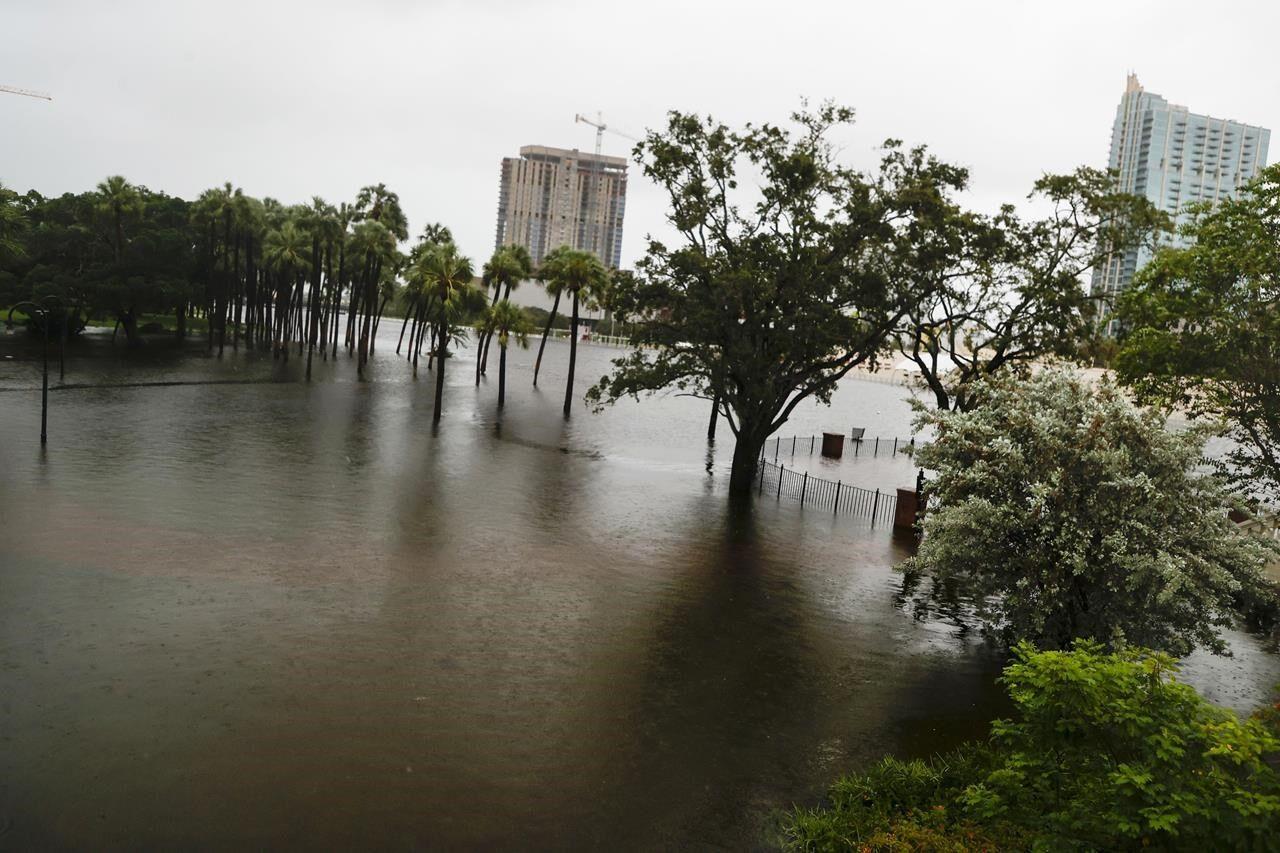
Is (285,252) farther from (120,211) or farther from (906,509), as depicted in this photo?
(906,509)

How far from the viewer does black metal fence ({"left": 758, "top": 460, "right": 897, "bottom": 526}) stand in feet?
99.0

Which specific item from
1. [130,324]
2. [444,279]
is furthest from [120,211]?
[444,279]

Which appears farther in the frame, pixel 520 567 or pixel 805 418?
pixel 805 418

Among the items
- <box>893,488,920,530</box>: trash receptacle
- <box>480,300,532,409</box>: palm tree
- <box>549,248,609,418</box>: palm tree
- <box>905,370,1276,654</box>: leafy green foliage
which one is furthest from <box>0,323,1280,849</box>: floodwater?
<box>480,300,532,409</box>: palm tree

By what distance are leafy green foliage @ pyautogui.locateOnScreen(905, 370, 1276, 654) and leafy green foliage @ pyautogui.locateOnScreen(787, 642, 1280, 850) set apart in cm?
444

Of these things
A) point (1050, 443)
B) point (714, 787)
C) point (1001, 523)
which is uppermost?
point (1050, 443)

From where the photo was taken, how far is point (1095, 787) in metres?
7.93

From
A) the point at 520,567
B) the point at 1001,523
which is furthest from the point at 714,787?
the point at 520,567

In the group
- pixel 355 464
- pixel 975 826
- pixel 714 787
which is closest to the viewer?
pixel 975 826

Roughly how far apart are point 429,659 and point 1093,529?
10.8m

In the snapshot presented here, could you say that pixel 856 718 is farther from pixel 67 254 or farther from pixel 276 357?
pixel 67 254

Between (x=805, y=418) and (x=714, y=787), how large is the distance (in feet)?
207

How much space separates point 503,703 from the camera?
12305 millimetres

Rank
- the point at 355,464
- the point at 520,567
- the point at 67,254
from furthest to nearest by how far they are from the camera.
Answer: the point at 67,254 → the point at 355,464 → the point at 520,567
